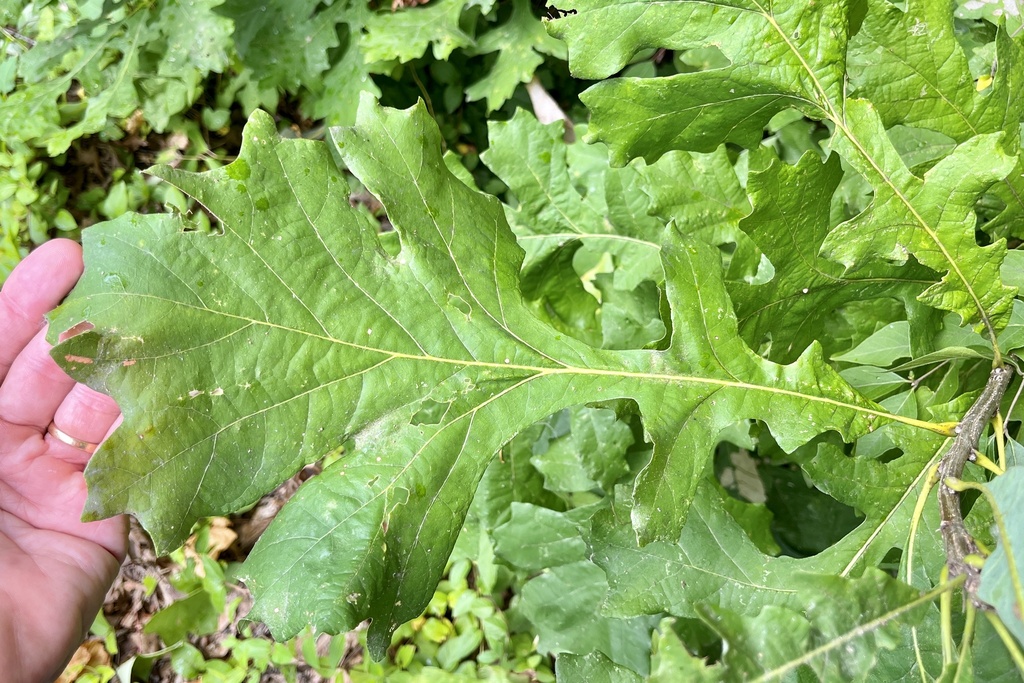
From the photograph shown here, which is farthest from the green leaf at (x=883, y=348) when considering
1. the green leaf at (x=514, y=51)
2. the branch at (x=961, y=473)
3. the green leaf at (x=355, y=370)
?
the green leaf at (x=514, y=51)

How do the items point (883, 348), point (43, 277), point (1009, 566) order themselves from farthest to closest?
point (43, 277) → point (883, 348) → point (1009, 566)

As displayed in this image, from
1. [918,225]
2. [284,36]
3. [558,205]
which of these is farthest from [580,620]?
[284,36]

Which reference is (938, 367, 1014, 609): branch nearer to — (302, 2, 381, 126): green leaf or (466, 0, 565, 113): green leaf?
(466, 0, 565, 113): green leaf

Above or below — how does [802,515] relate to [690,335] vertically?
below

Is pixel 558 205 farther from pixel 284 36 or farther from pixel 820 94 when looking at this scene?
pixel 284 36

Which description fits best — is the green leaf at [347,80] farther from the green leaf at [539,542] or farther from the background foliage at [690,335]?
the green leaf at [539,542]

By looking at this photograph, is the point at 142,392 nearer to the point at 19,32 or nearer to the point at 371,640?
the point at 371,640

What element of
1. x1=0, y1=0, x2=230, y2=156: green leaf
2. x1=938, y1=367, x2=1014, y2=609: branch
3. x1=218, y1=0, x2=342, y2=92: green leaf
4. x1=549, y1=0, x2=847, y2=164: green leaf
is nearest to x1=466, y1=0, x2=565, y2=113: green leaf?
x1=218, y1=0, x2=342, y2=92: green leaf
